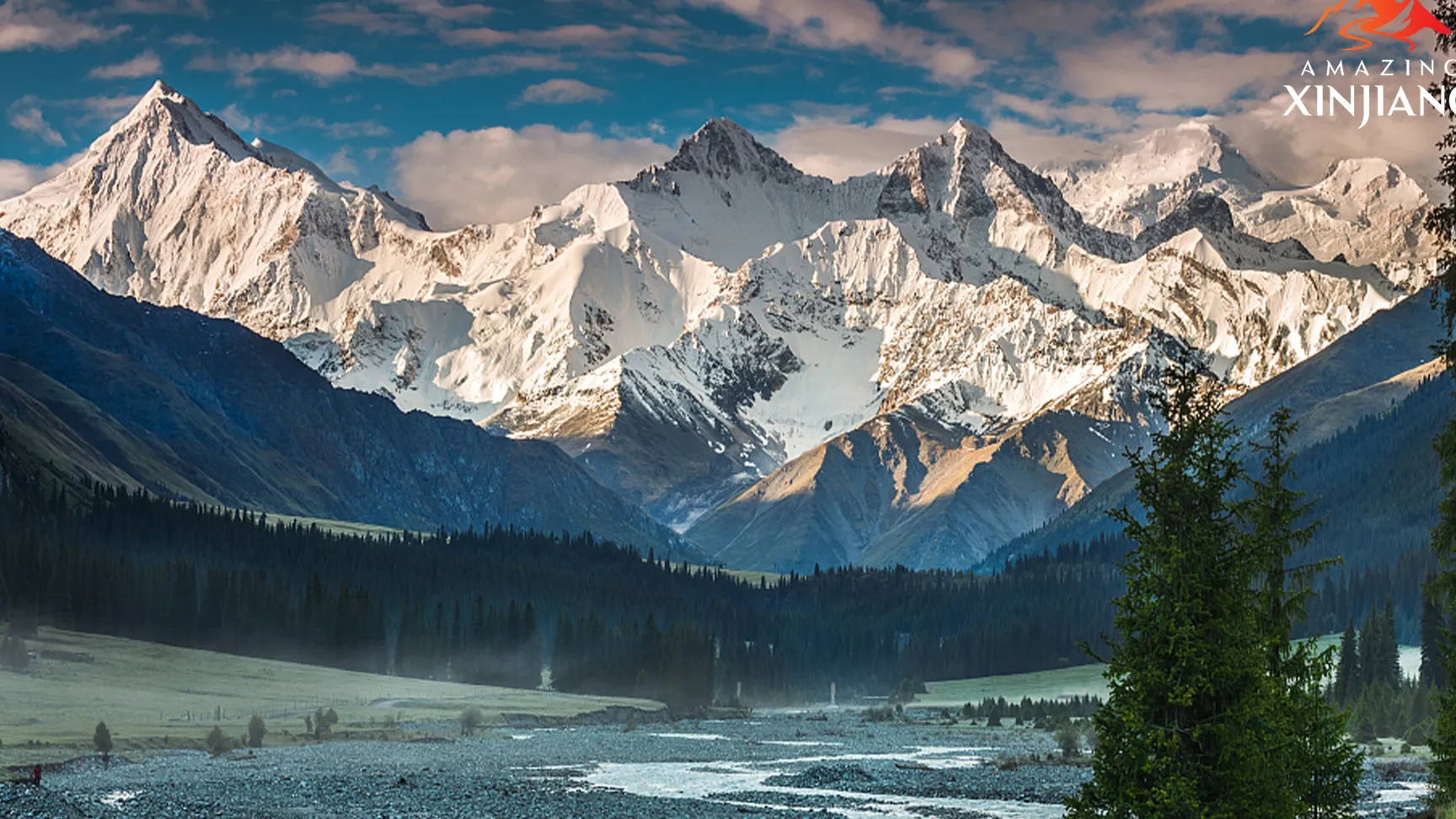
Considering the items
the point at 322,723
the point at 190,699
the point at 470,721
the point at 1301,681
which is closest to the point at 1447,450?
the point at 1301,681

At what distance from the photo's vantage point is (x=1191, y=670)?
3516 centimetres

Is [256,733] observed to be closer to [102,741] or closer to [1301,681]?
[102,741]

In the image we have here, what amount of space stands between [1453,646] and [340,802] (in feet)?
175

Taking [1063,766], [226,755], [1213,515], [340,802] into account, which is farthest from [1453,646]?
[226,755]

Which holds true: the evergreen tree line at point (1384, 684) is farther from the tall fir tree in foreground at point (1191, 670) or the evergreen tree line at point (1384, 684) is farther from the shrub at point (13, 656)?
the shrub at point (13, 656)

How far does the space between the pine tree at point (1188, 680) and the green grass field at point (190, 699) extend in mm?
72065

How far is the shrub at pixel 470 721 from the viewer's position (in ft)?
478

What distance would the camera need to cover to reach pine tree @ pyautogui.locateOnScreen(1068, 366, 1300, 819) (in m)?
34.7

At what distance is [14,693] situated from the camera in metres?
126

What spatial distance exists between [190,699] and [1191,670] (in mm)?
125162

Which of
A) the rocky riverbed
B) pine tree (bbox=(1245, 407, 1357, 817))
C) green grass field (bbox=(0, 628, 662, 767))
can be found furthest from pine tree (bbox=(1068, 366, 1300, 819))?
green grass field (bbox=(0, 628, 662, 767))

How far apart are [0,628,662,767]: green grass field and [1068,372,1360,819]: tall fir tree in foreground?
72.0 metres

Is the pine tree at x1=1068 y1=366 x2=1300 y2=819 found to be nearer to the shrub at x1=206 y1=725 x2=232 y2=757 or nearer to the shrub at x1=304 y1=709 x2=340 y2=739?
the shrub at x1=206 y1=725 x2=232 y2=757

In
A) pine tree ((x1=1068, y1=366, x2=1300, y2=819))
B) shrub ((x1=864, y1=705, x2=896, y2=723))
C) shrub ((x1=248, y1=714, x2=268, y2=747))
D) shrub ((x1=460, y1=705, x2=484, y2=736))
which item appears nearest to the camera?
pine tree ((x1=1068, y1=366, x2=1300, y2=819))
